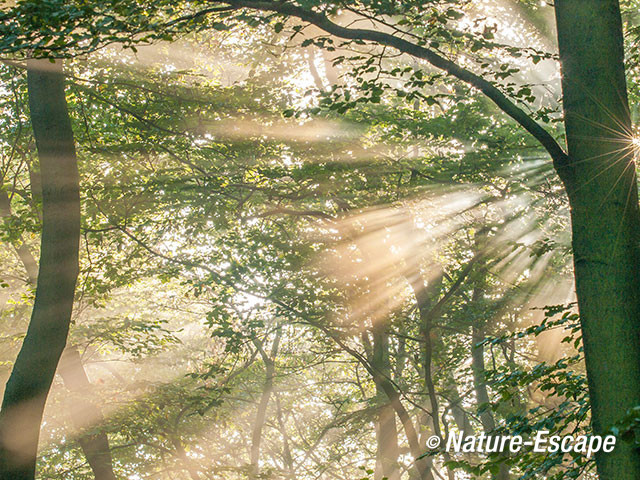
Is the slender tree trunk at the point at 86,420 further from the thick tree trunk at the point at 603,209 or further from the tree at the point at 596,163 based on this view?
the thick tree trunk at the point at 603,209

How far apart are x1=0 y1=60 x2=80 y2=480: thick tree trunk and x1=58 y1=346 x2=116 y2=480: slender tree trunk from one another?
4538mm

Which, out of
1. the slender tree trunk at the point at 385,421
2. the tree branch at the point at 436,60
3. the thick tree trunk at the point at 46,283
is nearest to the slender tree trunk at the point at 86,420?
the thick tree trunk at the point at 46,283

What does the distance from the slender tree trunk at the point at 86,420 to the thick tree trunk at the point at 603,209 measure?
8.85m

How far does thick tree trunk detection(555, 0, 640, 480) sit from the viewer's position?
11.8ft

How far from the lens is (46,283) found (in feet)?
19.9

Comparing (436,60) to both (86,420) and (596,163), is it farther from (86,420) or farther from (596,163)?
(86,420)

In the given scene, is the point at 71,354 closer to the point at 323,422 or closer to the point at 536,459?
the point at 536,459

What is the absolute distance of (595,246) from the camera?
3.84m

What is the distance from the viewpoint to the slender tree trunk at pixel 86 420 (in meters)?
10.4

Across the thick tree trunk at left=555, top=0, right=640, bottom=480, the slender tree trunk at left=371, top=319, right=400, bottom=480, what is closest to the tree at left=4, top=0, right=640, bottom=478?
the thick tree trunk at left=555, top=0, right=640, bottom=480

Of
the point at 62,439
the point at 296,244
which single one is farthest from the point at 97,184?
the point at 62,439

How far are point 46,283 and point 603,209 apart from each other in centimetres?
530

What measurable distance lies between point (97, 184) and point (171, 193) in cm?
129

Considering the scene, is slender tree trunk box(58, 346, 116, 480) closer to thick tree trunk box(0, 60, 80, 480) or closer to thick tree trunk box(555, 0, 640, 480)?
thick tree trunk box(0, 60, 80, 480)
